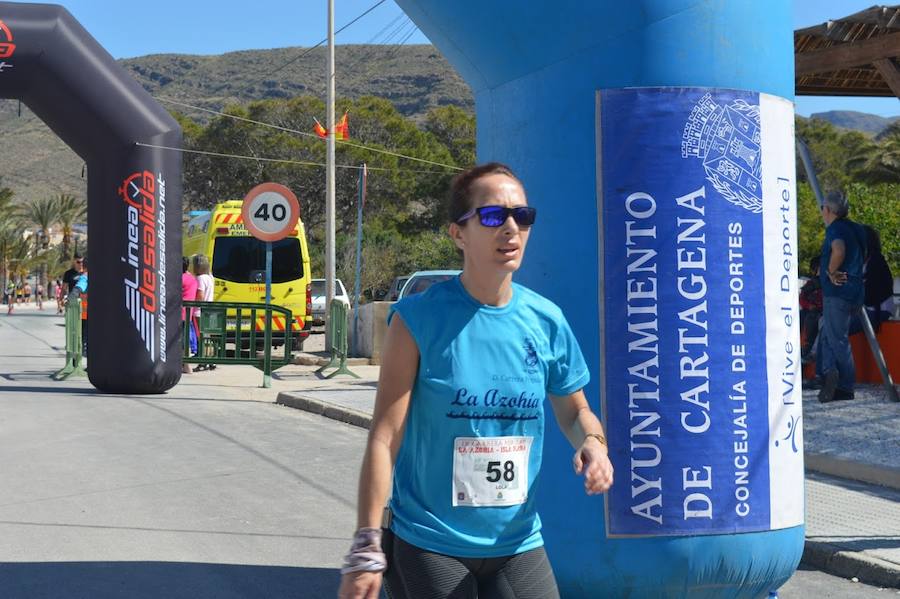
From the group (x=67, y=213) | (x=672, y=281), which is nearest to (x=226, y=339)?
(x=672, y=281)

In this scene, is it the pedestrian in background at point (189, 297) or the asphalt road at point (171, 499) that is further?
the pedestrian in background at point (189, 297)

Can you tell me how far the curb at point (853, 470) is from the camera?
795cm

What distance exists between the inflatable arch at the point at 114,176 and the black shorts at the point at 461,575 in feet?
37.8

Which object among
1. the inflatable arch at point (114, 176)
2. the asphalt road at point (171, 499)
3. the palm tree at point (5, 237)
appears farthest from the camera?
the palm tree at point (5, 237)

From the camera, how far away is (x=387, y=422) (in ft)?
9.98

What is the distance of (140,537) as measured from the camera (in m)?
6.74

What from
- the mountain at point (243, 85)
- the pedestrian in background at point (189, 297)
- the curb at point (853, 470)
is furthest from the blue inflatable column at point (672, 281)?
the mountain at point (243, 85)

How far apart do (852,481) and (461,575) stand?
5.93 m

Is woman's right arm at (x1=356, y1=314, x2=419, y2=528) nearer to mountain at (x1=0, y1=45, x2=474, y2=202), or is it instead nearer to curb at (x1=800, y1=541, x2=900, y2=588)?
curb at (x1=800, y1=541, x2=900, y2=588)

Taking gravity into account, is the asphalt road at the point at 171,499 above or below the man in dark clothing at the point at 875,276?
below

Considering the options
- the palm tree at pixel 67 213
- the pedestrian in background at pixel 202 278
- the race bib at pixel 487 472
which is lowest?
the race bib at pixel 487 472

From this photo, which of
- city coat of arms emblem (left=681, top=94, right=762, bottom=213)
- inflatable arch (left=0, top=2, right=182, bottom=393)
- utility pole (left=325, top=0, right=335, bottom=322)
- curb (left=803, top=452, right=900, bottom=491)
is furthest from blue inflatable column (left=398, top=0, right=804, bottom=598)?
utility pole (left=325, top=0, right=335, bottom=322)

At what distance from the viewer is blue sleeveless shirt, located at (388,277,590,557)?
3049 millimetres

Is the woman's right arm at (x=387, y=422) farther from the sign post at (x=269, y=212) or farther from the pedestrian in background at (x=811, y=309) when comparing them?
the sign post at (x=269, y=212)
